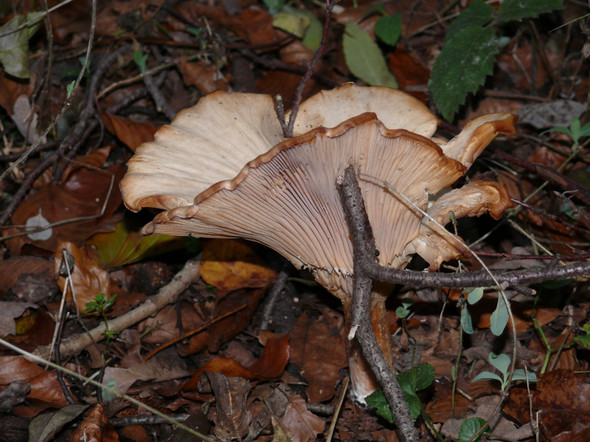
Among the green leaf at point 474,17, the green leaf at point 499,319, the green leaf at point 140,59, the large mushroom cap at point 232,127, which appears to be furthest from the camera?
the green leaf at point 140,59

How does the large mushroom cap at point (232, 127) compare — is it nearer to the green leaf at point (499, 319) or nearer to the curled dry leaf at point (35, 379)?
the green leaf at point (499, 319)

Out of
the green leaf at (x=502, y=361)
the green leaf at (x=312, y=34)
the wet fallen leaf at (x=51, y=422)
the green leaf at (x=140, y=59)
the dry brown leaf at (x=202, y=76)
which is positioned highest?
the green leaf at (x=312, y=34)

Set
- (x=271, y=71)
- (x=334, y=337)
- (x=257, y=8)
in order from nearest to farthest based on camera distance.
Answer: (x=334, y=337)
(x=271, y=71)
(x=257, y=8)

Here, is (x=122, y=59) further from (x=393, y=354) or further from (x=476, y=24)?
(x=393, y=354)

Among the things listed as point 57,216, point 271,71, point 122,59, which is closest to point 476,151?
point 271,71

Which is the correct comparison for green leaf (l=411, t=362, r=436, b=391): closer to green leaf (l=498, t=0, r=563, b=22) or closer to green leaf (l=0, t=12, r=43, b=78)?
green leaf (l=498, t=0, r=563, b=22)

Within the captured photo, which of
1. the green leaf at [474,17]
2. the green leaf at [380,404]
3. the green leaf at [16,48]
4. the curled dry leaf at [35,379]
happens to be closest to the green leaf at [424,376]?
the green leaf at [380,404]
